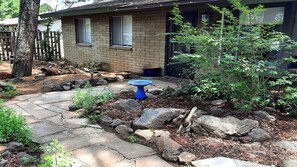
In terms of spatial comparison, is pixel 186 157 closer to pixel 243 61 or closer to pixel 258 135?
pixel 258 135

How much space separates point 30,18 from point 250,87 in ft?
22.9

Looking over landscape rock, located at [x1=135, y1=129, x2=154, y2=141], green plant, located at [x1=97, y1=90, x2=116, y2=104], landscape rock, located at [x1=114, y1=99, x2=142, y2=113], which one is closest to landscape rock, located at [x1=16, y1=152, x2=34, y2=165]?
landscape rock, located at [x1=135, y1=129, x2=154, y2=141]

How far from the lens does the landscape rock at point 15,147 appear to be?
8.67ft

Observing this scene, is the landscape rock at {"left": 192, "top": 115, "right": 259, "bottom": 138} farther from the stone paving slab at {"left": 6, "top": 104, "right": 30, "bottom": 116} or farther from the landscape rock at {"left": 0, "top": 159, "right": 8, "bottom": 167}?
the stone paving slab at {"left": 6, "top": 104, "right": 30, "bottom": 116}

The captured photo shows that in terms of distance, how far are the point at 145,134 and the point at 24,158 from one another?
4.87 feet

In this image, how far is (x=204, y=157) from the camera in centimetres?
271

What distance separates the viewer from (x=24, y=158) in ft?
8.16

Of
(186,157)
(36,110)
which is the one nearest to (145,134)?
(186,157)

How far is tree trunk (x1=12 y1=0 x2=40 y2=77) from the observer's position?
7.61 meters

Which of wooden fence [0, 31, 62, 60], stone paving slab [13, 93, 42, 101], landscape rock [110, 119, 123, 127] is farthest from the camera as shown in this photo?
wooden fence [0, 31, 62, 60]

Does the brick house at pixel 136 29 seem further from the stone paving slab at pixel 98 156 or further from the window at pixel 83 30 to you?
the stone paving slab at pixel 98 156

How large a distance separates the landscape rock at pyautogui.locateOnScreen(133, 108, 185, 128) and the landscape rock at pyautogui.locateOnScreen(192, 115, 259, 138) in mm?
432

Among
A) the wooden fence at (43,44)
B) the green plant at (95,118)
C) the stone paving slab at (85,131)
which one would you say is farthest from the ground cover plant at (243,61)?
the wooden fence at (43,44)

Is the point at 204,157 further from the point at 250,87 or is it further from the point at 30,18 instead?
the point at 30,18
